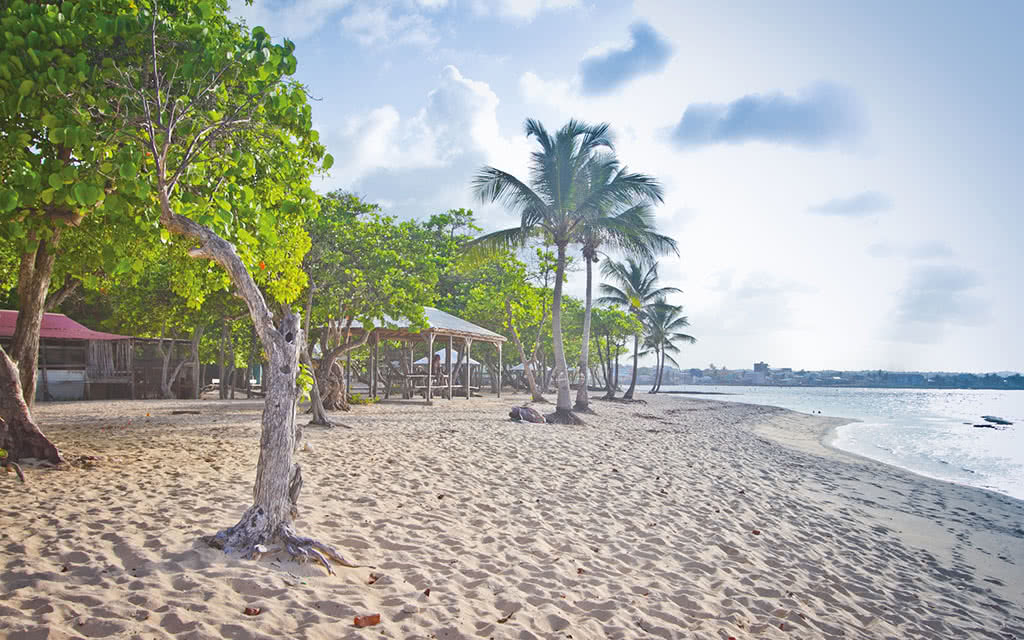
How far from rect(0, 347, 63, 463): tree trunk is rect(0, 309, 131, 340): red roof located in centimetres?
1379

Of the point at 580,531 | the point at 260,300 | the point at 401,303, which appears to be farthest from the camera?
the point at 401,303

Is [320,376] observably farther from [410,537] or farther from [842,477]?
[842,477]

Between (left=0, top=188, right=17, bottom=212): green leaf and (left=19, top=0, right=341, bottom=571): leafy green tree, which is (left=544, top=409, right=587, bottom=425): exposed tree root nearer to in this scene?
(left=19, top=0, right=341, bottom=571): leafy green tree

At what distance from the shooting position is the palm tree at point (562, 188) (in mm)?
16844

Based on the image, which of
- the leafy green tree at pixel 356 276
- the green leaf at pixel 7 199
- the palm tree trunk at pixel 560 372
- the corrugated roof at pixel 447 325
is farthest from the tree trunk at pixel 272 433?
the corrugated roof at pixel 447 325

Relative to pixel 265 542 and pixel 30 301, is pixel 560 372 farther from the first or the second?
pixel 265 542

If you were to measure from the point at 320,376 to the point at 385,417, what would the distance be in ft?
6.28

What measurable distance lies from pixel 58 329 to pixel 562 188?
16944 millimetres

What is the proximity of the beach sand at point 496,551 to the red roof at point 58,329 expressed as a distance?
37.8 feet

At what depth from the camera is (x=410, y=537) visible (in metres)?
4.90

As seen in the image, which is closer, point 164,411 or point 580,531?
point 580,531

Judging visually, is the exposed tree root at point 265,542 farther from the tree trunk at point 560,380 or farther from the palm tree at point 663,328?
the palm tree at point 663,328

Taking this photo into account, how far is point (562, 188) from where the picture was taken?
16906 millimetres

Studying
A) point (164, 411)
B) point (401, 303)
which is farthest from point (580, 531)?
point (164, 411)
